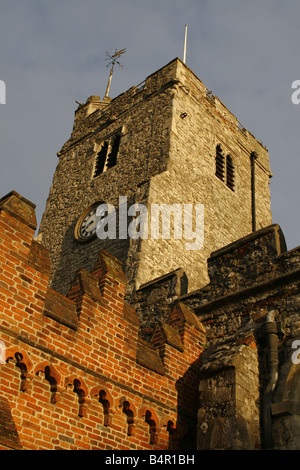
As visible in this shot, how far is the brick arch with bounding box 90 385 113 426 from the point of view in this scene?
630cm

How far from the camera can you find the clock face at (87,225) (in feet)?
52.9

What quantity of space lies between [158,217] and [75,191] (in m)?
5.41

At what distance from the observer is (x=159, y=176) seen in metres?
15.1

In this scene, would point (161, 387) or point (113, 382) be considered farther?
point (161, 387)

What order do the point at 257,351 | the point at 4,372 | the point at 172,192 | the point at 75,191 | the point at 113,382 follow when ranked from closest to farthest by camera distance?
the point at 4,372
the point at 113,382
the point at 257,351
the point at 172,192
the point at 75,191

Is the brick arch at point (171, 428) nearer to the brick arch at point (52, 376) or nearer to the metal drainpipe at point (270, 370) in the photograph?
the metal drainpipe at point (270, 370)

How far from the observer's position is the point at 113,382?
6.57 meters

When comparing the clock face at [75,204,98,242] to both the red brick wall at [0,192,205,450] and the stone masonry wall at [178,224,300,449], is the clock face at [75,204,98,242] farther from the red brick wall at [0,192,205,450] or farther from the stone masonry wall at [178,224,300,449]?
the red brick wall at [0,192,205,450]

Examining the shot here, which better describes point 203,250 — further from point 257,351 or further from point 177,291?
point 257,351

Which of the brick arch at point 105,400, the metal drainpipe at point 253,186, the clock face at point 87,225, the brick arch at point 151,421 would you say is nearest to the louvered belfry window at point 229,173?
the metal drainpipe at point 253,186

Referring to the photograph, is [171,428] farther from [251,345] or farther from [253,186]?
[253,186]

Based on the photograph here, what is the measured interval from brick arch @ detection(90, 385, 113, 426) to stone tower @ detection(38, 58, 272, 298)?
241 inches

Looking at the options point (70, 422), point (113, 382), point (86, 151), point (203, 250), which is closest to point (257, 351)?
point (113, 382)

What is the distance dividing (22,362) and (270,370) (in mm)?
3430
